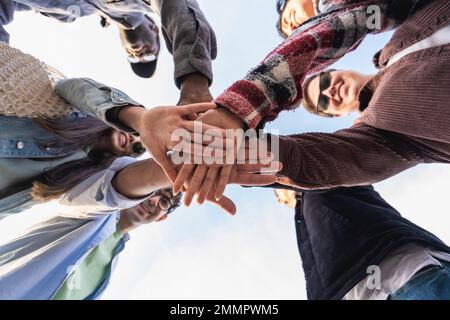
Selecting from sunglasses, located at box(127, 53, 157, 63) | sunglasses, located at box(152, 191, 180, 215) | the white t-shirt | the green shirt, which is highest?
sunglasses, located at box(127, 53, 157, 63)

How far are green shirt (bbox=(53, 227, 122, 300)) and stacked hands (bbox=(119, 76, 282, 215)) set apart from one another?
2.64 ft

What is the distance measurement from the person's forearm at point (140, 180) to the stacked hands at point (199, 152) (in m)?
0.07

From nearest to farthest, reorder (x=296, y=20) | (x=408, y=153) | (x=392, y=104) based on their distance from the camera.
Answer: (x=392, y=104) < (x=408, y=153) < (x=296, y=20)

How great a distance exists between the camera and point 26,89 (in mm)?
933

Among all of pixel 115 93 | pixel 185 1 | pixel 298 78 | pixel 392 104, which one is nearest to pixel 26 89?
pixel 115 93

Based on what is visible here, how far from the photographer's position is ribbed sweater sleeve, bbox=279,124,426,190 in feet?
2.57

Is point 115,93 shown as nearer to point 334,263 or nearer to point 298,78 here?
point 298,78

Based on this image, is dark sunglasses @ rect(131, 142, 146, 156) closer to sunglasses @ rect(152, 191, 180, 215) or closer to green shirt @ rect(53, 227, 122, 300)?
sunglasses @ rect(152, 191, 180, 215)

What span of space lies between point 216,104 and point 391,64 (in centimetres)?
44

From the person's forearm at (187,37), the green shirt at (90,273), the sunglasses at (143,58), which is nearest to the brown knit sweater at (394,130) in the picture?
the person's forearm at (187,37)

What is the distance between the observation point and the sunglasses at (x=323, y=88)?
1.40 meters

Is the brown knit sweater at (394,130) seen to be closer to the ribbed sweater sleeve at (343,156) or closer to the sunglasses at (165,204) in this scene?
the ribbed sweater sleeve at (343,156)

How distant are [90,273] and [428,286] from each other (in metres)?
1.28

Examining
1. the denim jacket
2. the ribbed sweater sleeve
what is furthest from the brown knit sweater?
the denim jacket
